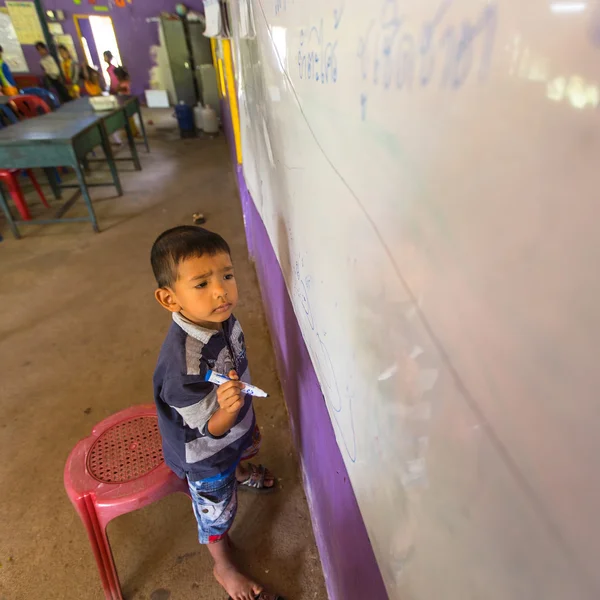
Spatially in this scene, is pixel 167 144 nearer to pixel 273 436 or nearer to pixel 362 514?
pixel 273 436

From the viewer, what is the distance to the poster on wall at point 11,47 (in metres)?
5.96

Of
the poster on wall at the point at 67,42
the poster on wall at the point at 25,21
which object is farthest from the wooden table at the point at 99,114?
the poster on wall at the point at 67,42

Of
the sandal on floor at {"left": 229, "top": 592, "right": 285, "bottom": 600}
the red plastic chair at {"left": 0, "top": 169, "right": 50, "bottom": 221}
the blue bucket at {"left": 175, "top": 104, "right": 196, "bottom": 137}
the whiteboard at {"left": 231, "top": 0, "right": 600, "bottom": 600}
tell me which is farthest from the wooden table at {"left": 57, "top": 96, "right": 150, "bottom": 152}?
the whiteboard at {"left": 231, "top": 0, "right": 600, "bottom": 600}

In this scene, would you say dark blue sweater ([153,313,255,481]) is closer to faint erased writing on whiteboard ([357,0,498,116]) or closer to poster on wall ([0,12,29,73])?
faint erased writing on whiteboard ([357,0,498,116])

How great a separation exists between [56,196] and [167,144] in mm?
2631

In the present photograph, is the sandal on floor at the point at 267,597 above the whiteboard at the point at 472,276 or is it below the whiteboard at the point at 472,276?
below

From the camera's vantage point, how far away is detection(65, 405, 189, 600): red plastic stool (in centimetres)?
105

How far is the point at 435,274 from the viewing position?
32 centimetres

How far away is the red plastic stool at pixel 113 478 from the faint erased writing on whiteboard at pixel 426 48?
1076 millimetres

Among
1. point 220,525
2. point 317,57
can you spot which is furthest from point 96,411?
point 317,57

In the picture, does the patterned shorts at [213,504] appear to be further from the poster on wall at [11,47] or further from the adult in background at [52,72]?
the poster on wall at [11,47]

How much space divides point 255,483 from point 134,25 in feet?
32.8

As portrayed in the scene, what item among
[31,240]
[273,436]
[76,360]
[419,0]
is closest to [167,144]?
[31,240]

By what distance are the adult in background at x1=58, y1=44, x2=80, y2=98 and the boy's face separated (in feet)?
23.7
